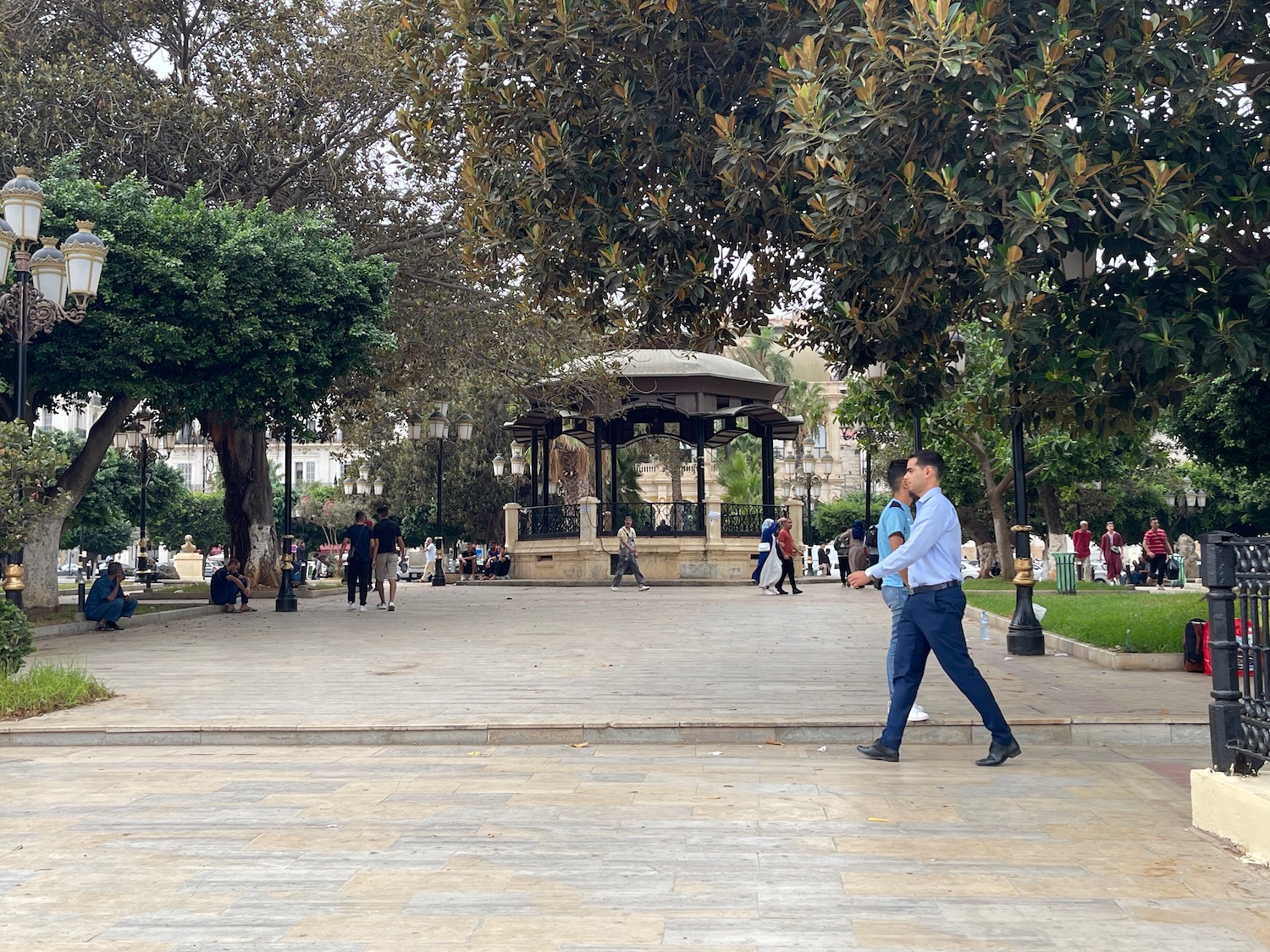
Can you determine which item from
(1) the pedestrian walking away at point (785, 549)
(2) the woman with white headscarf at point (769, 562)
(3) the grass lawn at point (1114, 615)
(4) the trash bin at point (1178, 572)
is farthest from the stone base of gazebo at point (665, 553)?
(4) the trash bin at point (1178, 572)

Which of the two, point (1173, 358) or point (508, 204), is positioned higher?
point (508, 204)

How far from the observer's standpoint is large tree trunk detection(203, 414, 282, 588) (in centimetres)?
2567

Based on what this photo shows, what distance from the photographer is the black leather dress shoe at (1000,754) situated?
7.15m

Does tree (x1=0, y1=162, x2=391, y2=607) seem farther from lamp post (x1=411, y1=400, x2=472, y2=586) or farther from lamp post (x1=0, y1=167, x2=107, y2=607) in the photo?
lamp post (x1=411, y1=400, x2=472, y2=586)

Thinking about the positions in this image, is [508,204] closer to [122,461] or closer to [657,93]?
[657,93]

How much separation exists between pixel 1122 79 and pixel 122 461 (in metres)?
48.8

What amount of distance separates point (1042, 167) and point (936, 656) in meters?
3.27

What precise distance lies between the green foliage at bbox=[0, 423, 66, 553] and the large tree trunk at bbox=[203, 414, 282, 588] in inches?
520

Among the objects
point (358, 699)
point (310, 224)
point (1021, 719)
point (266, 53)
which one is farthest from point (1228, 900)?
point (266, 53)

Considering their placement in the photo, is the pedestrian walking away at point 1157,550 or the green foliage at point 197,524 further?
the green foliage at point 197,524

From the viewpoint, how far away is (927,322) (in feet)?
33.0

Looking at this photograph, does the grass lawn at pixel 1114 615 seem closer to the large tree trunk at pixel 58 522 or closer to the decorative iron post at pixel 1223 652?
the decorative iron post at pixel 1223 652

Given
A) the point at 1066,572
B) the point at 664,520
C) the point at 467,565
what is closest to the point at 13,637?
the point at 1066,572

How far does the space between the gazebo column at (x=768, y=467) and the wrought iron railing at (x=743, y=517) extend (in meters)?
0.35
